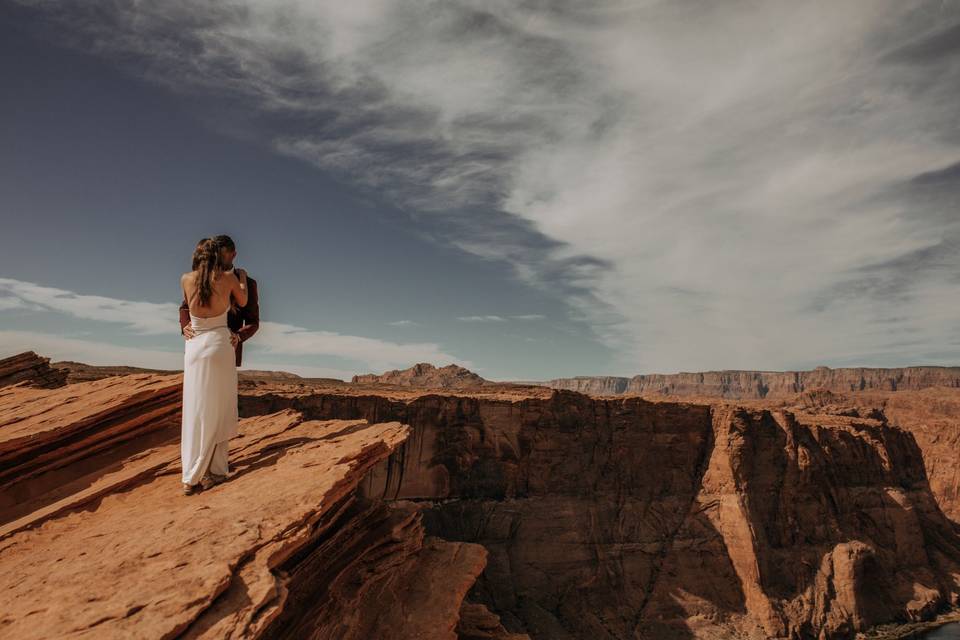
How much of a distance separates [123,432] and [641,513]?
4177 cm

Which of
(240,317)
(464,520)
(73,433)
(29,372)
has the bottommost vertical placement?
(464,520)

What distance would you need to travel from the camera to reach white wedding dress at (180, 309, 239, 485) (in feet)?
21.3

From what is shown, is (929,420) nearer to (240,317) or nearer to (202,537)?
(240,317)

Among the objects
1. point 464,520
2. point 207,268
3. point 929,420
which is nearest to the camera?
point 207,268

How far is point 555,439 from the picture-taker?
4400cm

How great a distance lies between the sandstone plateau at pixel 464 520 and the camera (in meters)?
4.88

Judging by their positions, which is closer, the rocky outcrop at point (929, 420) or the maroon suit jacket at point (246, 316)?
the maroon suit jacket at point (246, 316)

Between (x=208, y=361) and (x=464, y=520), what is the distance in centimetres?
3608

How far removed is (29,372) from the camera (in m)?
14.2

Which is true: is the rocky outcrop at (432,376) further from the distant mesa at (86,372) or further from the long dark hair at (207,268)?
the long dark hair at (207,268)

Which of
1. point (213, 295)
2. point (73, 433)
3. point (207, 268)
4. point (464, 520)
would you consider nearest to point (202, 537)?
point (213, 295)

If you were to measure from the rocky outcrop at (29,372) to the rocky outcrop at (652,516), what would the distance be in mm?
20792

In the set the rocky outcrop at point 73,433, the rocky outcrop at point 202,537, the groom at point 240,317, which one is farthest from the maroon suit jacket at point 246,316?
the rocky outcrop at point 73,433

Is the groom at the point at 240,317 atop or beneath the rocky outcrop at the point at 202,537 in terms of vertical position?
atop
